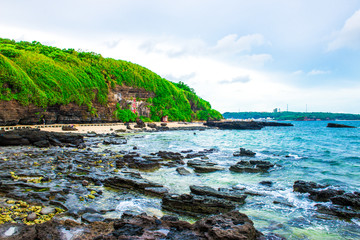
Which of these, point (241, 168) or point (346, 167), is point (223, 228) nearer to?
point (241, 168)

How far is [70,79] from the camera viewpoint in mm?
46406

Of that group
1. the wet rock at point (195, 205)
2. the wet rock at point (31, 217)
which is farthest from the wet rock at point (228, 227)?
the wet rock at point (31, 217)

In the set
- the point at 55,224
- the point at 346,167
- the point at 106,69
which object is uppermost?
the point at 106,69

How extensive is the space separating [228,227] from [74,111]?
153 feet

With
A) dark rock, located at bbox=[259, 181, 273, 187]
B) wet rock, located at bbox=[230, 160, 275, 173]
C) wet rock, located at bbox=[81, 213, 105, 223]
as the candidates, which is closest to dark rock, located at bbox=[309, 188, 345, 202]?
dark rock, located at bbox=[259, 181, 273, 187]

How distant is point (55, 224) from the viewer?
4.73 m

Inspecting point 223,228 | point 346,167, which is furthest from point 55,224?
point 346,167

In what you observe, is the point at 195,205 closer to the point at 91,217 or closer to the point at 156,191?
the point at 156,191

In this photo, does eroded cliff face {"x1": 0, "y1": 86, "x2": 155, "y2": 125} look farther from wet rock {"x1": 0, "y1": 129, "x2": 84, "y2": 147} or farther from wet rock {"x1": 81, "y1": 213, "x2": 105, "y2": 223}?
wet rock {"x1": 81, "y1": 213, "x2": 105, "y2": 223}

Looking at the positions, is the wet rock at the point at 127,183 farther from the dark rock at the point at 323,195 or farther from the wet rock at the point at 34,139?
the wet rock at the point at 34,139

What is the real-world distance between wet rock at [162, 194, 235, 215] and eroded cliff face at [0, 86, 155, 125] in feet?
116

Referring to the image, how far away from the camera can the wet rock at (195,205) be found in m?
7.28

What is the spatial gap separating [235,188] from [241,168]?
3.86 meters

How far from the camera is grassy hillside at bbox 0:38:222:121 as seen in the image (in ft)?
117
